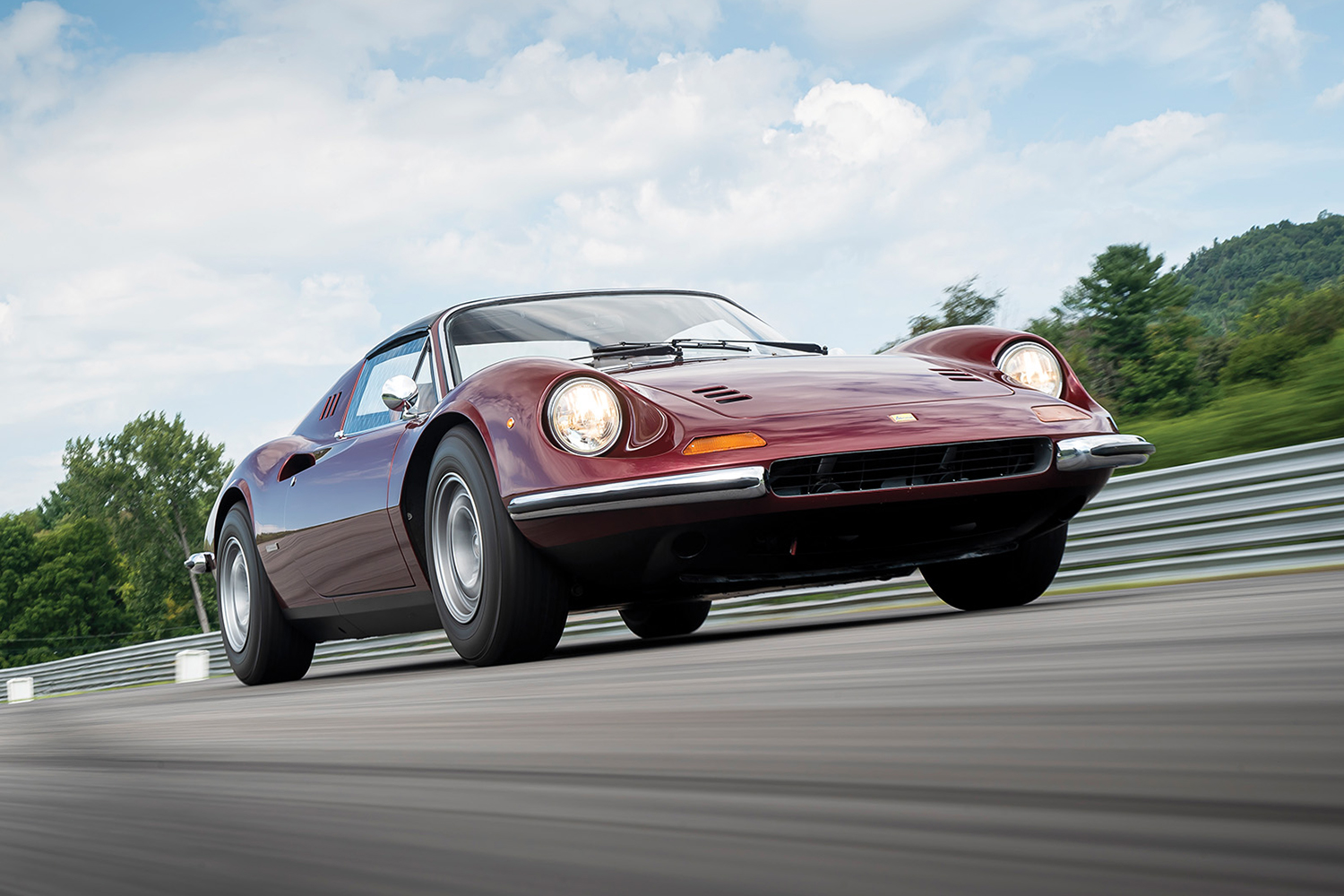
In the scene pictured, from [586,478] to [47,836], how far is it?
236cm

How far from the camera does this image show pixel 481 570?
4.18m

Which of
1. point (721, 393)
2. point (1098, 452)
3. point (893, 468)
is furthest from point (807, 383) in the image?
point (1098, 452)

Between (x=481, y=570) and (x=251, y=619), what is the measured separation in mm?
2430

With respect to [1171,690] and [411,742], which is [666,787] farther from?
[411,742]

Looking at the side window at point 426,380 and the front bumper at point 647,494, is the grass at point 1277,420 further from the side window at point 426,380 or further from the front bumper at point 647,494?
the front bumper at point 647,494

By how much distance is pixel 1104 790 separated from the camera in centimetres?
108

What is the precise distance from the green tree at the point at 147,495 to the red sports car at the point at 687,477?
70.5 m

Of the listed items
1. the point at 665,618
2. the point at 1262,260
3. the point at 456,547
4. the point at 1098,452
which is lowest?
the point at 665,618

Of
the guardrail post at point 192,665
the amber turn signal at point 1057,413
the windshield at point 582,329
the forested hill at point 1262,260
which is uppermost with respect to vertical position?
the forested hill at point 1262,260

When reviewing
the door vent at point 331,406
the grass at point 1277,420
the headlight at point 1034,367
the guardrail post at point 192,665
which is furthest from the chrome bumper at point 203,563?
the guardrail post at point 192,665

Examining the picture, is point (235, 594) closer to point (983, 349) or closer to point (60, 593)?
point (983, 349)

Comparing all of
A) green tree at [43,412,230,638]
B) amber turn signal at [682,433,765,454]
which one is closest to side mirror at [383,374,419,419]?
amber turn signal at [682,433,765,454]

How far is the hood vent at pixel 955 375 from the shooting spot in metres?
4.52

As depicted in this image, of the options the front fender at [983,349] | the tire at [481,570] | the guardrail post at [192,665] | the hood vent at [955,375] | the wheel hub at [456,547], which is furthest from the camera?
the guardrail post at [192,665]
